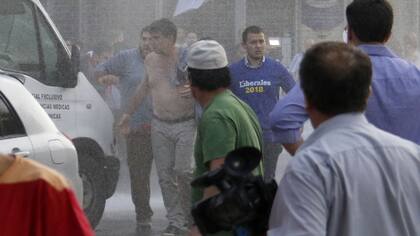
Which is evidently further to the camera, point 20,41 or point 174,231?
point 20,41

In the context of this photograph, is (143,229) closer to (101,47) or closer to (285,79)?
(285,79)

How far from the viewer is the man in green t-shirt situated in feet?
15.8

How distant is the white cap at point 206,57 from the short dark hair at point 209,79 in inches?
1.2

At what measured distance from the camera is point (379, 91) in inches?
182

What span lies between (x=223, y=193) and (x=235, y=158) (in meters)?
0.12

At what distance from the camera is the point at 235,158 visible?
3.36m

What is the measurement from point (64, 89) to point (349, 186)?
7.58 metres

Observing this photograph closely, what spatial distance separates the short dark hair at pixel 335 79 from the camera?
3.35m

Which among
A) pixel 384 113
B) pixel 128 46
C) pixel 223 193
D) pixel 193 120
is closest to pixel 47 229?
pixel 223 193

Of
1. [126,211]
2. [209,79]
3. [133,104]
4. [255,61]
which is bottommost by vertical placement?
[126,211]

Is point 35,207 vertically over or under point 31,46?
over

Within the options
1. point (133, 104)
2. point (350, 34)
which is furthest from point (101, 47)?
point (350, 34)

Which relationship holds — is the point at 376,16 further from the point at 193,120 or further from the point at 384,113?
the point at 193,120

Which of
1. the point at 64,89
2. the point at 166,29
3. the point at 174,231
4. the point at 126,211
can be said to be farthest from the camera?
the point at 126,211
